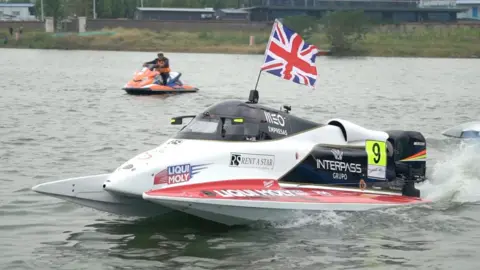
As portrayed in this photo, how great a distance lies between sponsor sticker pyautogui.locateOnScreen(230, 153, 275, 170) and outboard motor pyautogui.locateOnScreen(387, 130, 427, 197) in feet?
8.87

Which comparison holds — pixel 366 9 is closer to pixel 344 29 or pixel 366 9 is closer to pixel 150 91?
pixel 344 29

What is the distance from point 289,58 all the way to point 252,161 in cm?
229

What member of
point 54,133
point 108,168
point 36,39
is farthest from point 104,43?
point 108,168

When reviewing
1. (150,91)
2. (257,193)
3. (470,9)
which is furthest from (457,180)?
(470,9)

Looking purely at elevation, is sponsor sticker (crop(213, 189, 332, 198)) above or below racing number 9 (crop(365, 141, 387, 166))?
below

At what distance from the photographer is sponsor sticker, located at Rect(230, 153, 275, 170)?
42.6 ft

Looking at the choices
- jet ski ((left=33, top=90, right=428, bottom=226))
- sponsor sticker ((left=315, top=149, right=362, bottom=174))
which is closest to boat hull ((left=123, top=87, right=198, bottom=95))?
jet ski ((left=33, top=90, right=428, bottom=226))

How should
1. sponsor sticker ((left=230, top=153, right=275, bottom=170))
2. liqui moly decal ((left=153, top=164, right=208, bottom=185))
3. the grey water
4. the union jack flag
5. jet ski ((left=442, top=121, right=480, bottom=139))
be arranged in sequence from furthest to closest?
jet ski ((left=442, top=121, right=480, bottom=139)) < the union jack flag < sponsor sticker ((left=230, top=153, right=275, bottom=170)) < liqui moly decal ((left=153, top=164, right=208, bottom=185)) < the grey water

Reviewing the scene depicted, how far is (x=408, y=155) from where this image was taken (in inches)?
598

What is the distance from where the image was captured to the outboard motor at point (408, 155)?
15.0m

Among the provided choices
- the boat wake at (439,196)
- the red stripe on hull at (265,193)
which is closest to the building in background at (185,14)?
the boat wake at (439,196)

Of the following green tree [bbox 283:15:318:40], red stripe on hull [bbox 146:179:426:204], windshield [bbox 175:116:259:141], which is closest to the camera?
red stripe on hull [bbox 146:179:426:204]

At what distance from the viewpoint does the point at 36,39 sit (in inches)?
3696

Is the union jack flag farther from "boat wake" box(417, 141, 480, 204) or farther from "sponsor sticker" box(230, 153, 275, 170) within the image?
"boat wake" box(417, 141, 480, 204)
